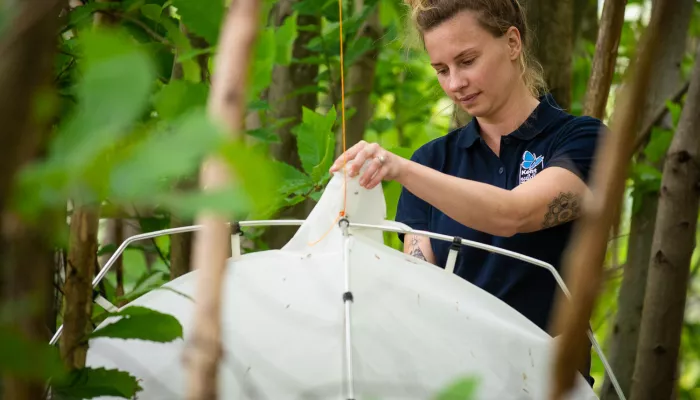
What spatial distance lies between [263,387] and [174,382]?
0.40 ft

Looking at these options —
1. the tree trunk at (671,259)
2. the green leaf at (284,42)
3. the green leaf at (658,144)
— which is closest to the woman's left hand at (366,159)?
the green leaf at (284,42)

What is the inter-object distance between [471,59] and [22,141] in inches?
54.6

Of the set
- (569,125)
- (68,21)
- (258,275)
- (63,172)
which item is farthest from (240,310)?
(569,125)

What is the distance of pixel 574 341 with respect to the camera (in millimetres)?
350

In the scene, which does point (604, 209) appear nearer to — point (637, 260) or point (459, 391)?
point (459, 391)

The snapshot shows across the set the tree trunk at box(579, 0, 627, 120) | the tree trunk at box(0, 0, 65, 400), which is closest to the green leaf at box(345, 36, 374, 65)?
the tree trunk at box(579, 0, 627, 120)

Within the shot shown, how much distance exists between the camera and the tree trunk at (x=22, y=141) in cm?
37

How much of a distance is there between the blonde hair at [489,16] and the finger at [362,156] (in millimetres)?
574

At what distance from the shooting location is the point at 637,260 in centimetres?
235

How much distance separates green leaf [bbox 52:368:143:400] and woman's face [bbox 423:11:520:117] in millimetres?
1105

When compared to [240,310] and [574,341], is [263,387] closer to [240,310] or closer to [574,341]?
[240,310]

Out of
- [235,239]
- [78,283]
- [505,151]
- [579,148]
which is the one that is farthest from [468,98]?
[78,283]

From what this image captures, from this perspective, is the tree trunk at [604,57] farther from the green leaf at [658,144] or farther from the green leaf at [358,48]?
the green leaf at [358,48]

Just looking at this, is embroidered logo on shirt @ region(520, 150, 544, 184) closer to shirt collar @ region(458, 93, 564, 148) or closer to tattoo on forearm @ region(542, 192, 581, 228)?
shirt collar @ region(458, 93, 564, 148)
